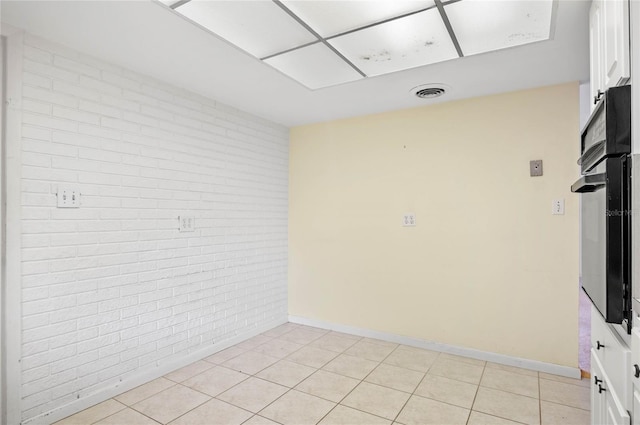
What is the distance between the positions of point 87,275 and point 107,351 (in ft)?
1.86

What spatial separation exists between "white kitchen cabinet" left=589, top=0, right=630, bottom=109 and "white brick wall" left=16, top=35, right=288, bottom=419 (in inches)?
111

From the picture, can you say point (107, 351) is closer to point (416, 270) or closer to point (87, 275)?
point (87, 275)

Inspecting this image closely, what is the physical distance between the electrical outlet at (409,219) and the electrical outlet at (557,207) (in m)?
1.14

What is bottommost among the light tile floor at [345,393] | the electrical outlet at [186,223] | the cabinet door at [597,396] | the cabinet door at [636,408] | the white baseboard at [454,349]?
the light tile floor at [345,393]

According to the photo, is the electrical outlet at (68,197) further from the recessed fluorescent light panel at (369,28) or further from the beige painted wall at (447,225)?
the beige painted wall at (447,225)

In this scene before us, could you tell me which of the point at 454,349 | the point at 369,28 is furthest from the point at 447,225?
the point at 369,28

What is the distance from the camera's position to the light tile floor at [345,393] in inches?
86.5

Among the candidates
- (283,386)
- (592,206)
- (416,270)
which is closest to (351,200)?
(416,270)

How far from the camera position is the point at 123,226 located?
254cm

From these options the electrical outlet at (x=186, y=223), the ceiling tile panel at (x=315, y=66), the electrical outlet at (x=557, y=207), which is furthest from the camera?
the electrical outlet at (x=186, y=223)

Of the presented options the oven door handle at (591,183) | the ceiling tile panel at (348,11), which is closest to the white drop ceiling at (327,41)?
the ceiling tile panel at (348,11)

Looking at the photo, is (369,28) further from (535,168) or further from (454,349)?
(454,349)

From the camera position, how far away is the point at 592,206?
145cm

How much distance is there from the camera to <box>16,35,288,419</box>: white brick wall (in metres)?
2.11
